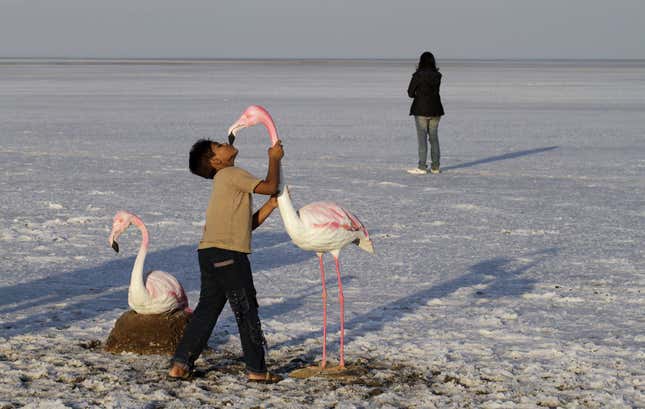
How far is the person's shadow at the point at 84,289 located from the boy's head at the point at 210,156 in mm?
2018

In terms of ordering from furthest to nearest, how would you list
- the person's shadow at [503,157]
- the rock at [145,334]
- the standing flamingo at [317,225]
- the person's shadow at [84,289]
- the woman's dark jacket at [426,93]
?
the person's shadow at [503,157] < the woman's dark jacket at [426,93] < the person's shadow at [84,289] < the rock at [145,334] < the standing flamingo at [317,225]

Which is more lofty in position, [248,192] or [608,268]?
[248,192]

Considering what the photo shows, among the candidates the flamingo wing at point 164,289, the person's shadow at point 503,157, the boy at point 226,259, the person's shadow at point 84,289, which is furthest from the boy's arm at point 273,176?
the person's shadow at point 503,157

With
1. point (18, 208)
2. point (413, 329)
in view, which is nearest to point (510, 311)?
point (413, 329)

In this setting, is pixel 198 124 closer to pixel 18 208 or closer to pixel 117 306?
pixel 18 208

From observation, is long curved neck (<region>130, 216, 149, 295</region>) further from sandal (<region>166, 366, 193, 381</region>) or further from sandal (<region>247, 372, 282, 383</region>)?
sandal (<region>247, 372, 282, 383</region>)

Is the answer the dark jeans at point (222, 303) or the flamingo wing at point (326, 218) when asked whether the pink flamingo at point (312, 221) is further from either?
the dark jeans at point (222, 303)

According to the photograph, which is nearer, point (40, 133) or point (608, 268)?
point (608, 268)

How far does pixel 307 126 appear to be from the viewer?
25094mm

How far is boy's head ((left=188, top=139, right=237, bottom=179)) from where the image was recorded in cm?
575

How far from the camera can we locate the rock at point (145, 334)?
6480 millimetres

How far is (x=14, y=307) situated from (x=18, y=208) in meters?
4.74

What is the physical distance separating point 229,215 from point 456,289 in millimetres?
3267

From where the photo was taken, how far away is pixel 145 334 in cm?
652
